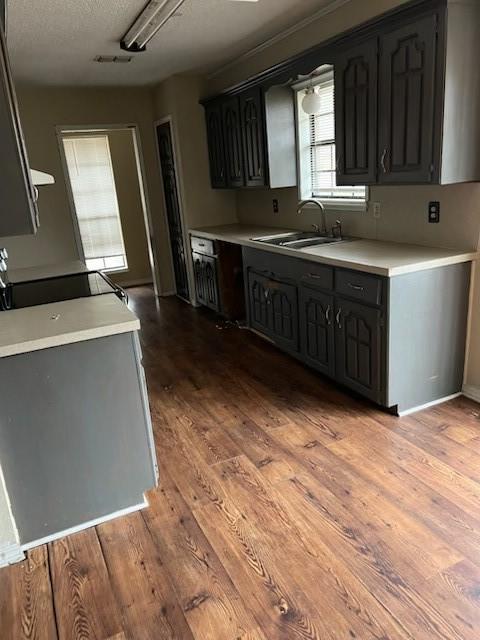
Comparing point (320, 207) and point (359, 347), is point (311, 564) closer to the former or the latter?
point (359, 347)

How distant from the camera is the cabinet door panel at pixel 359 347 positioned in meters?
2.71

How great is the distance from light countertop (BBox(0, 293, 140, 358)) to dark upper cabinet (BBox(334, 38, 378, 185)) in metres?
1.74

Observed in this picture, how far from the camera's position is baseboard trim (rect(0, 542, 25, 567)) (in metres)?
1.90

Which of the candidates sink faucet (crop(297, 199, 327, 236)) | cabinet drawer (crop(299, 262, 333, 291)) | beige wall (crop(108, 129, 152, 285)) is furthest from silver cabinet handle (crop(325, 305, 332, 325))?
beige wall (crop(108, 129, 152, 285))

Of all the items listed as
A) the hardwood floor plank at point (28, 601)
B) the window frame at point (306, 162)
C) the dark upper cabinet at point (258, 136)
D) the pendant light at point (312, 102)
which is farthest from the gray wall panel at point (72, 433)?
the dark upper cabinet at point (258, 136)

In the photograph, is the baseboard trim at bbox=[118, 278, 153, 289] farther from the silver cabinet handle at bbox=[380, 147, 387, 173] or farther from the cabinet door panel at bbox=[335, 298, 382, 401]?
the silver cabinet handle at bbox=[380, 147, 387, 173]

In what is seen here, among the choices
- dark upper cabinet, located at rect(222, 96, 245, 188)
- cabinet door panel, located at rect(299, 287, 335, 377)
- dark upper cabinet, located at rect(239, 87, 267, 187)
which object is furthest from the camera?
dark upper cabinet, located at rect(222, 96, 245, 188)

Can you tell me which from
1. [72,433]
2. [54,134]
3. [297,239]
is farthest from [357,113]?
[54,134]

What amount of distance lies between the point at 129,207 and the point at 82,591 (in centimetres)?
579

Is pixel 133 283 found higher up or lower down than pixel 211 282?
lower down

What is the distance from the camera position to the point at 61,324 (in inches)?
77.0

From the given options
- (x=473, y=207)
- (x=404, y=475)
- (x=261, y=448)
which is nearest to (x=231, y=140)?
(x=473, y=207)

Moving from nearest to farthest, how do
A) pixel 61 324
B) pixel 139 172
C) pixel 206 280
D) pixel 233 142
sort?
pixel 61 324, pixel 233 142, pixel 206 280, pixel 139 172

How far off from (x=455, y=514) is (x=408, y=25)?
7.83 ft
